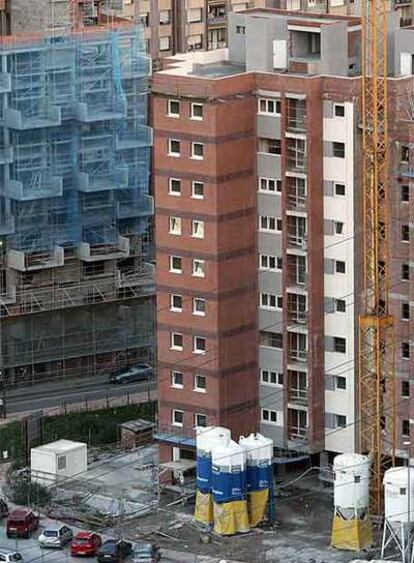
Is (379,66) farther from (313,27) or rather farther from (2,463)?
(2,463)

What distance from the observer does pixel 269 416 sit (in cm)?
19062

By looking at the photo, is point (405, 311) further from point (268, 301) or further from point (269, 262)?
point (269, 262)

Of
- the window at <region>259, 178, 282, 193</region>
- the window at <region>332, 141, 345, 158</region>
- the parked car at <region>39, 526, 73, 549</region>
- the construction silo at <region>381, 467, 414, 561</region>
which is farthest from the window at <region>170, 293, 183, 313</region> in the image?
the construction silo at <region>381, 467, 414, 561</region>

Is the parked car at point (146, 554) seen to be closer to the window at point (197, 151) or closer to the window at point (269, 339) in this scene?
the window at point (269, 339)

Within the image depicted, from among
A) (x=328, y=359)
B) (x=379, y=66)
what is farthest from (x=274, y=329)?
(x=379, y=66)

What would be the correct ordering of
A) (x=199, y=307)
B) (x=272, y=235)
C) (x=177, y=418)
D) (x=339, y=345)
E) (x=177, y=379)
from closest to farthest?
(x=339, y=345), (x=272, y=235), (x=199, y=307), (x=177, y=379), (x=177, y=418)

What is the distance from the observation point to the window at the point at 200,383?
18900cm

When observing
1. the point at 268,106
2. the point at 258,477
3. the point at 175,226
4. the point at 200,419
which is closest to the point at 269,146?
the point at 268,106

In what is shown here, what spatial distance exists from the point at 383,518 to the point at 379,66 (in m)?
23.9

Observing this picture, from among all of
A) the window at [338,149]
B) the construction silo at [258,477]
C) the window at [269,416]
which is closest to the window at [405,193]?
the window at [338,149]

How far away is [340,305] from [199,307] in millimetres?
7666

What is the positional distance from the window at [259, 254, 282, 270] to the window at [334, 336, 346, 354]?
4.97 meters

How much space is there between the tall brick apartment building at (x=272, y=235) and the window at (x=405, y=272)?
0.12 m

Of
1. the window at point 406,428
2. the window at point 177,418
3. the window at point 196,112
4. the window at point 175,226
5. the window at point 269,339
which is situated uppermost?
the window at point 196,112
